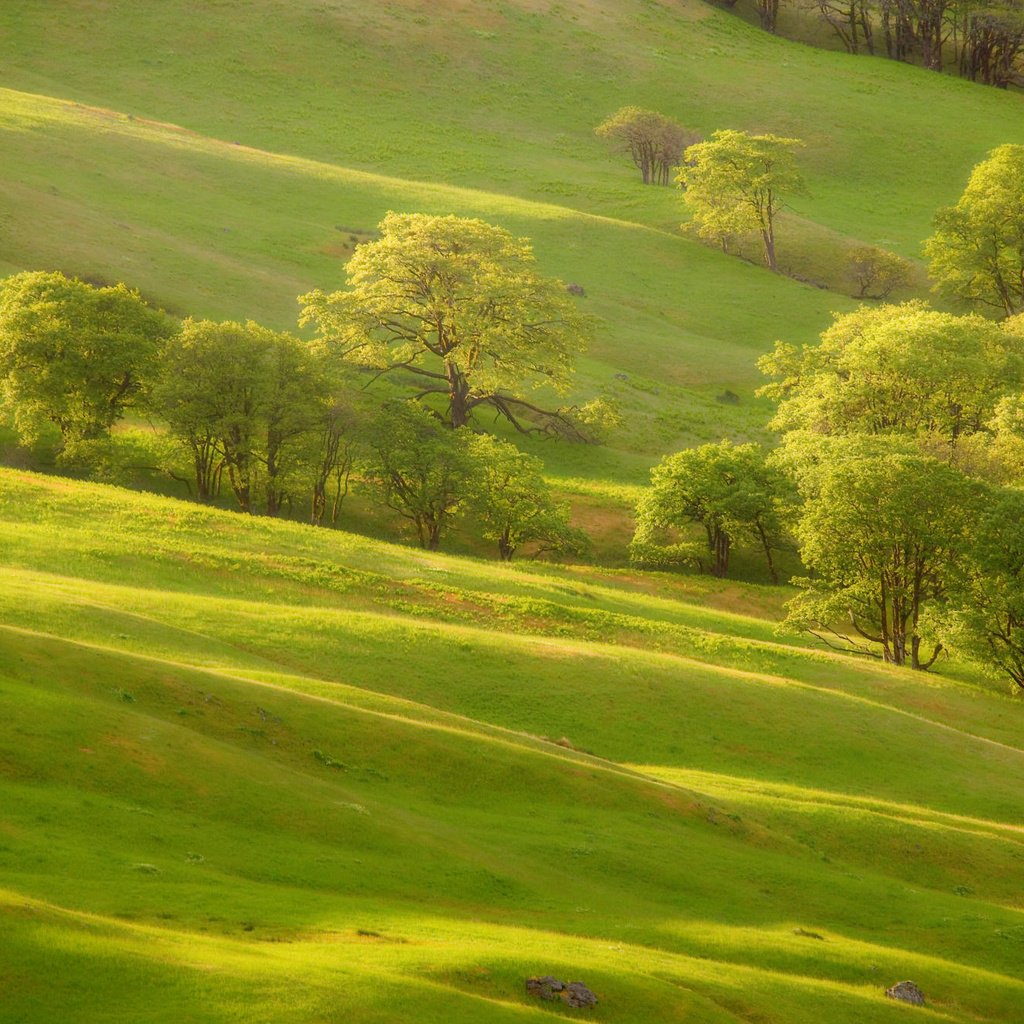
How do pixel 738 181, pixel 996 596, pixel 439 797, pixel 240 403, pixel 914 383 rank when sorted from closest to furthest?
1. pixel 439 797
2. pixel 996 596
3. pixel 240 403
4. pixel 914 383
5. pixel 738 181

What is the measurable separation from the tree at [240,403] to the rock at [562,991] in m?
47.0

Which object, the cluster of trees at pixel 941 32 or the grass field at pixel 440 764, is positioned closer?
the grass field at pixel 440 764

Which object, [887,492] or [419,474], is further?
[419,474]

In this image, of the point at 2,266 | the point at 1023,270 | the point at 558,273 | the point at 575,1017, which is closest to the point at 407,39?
the point at 558,273

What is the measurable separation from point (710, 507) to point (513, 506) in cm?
1105

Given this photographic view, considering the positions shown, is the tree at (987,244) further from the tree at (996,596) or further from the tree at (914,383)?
the tree at (996,596)

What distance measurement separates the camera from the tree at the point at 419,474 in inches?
2697

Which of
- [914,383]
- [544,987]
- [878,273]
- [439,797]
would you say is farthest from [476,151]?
[544,987]

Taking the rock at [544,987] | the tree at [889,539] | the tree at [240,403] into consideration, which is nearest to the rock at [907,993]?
the rock at [544,987]

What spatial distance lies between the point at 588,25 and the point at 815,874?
16154 cm

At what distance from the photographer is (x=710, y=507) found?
7188 centimetres

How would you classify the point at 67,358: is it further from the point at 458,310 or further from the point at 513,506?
the point at 513,506

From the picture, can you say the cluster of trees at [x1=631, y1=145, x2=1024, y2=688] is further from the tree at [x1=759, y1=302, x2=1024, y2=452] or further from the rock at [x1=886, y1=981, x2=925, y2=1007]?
the rock at [x1=886, y1=981, x2=925, y2=1007]

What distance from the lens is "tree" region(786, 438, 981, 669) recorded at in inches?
2242
